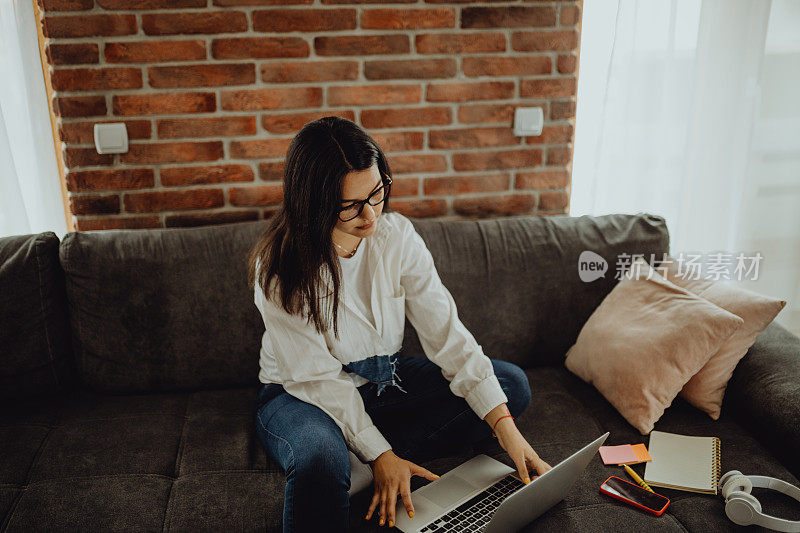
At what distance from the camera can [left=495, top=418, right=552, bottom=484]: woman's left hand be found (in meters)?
1.27

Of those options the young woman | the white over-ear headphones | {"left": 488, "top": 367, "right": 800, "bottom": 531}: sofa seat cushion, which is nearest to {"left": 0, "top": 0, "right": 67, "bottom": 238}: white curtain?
the young woman

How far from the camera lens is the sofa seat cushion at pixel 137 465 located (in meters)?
1.24

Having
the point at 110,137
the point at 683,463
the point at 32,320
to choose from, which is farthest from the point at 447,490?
the point at 110,137

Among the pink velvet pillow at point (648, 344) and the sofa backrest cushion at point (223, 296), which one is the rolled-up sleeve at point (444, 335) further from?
the pink velvet pillow at point (648, 344)

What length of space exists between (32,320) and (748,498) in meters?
1.79

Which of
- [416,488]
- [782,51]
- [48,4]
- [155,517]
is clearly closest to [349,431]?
[416,488]

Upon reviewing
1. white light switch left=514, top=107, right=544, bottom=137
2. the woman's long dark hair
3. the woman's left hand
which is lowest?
the woman's left hand

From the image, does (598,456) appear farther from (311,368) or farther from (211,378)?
(211,378)

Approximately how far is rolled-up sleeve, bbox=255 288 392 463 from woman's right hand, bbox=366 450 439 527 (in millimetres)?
71

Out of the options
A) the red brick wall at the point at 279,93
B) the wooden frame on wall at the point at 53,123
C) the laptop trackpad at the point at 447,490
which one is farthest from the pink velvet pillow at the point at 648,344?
the wooden frame on wall at the point at 53,123

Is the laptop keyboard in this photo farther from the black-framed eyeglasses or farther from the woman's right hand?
the black-framed eyeglasses

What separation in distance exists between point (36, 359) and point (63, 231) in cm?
55

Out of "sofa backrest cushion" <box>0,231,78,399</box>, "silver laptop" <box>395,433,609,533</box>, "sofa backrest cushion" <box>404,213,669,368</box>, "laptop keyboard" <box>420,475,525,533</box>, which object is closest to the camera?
"silver laptop" <box>395,433,609,533</box>

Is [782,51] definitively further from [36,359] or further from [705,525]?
[36,359]
